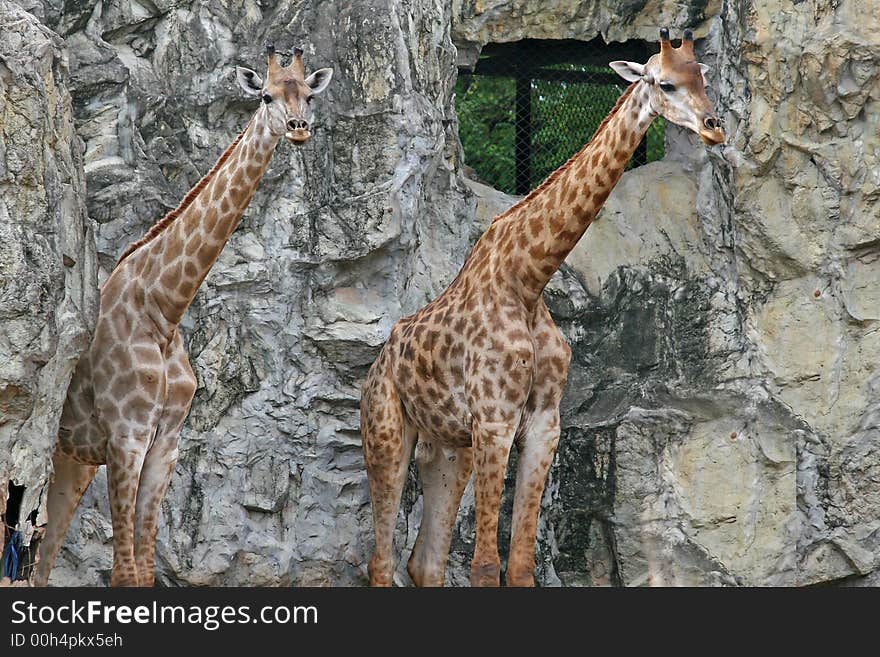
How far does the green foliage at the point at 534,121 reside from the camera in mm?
10328

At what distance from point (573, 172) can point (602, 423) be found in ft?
6.22

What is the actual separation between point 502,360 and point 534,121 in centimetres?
298

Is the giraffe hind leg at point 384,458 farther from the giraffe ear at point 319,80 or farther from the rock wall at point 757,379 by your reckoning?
the giraffe ear at point 319,80

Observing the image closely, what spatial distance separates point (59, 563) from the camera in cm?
852


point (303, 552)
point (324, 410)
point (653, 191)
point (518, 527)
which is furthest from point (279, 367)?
point (653, 191)

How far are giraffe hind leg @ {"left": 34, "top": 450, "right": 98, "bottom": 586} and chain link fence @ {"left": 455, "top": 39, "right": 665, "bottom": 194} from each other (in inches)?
137

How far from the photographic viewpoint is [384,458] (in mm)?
8281

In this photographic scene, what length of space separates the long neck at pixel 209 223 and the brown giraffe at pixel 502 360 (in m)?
1.18

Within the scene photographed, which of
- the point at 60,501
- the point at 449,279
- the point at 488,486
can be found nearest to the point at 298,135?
the point at 488,486

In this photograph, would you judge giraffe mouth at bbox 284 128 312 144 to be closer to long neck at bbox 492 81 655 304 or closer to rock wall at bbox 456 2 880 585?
long neck at bbox 492 81 655 304

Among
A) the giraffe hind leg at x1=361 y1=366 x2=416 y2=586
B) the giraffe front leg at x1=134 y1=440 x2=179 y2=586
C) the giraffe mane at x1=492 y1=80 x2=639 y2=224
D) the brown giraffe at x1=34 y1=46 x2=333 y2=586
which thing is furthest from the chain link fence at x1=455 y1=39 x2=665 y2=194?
the giraffe front leg at x1=134 y1=440 x2=179 y2=586

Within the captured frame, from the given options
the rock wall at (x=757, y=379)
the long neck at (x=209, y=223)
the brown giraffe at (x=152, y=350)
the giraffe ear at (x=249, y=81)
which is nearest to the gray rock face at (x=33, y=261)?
the brown giraffe at (x=152, y=350)

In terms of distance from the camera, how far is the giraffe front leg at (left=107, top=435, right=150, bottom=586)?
7.45 m

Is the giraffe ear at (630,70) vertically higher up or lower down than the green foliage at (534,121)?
lower down
